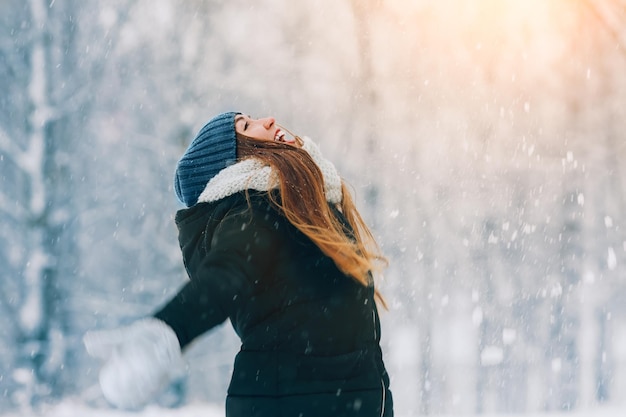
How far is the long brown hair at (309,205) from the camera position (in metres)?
1.51

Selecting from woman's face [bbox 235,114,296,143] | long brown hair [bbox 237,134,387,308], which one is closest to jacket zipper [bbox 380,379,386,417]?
long brown hair [bbox 237,134,387,308]

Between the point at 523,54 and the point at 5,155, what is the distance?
24.9ft

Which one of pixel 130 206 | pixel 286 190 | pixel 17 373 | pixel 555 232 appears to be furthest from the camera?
pixel 555 232

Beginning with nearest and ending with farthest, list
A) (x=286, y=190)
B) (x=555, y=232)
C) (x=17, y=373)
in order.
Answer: (x=286, y=190), (x=17, y=373), (x=555, y=232)

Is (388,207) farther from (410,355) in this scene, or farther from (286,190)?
(286,190)

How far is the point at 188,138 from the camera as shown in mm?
9352

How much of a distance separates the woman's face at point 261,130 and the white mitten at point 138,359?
2.33 ft

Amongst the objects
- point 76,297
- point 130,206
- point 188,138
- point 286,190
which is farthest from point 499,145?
point 286,190

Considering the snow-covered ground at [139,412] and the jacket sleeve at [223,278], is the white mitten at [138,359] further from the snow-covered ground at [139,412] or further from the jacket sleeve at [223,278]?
the snow-covered ground at [139,412]

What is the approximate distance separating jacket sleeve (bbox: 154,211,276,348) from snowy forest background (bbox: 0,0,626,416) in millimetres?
7928

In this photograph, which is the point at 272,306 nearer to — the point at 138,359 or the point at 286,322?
the point at 286,322

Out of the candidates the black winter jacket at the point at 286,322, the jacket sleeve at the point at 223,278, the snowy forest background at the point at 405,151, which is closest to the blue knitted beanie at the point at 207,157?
the black winter jacket at the point at 286,322

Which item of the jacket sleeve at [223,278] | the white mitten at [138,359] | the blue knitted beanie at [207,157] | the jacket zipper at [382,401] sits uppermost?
the blue knitted beanie at [207,157]

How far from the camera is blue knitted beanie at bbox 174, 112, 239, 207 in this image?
178cm
